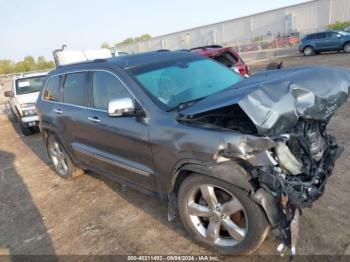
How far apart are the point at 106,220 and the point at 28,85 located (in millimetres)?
8039

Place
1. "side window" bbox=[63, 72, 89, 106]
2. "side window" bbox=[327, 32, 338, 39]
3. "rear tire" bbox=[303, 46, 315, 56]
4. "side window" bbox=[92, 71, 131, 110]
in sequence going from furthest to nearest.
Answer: "rear tire" bbox=[303, 46, 315, 56] → "side window" bbox=[327, 32, 338, 39] → "side window" bbox=[63, 72, 89, 106] → "side window" bbox=[92, 71, 131, 110]

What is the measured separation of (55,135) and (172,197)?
3.02 m

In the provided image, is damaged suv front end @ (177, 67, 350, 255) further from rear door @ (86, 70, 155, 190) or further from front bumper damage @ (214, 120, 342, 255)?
rear door @ (86, 70, 155, 190)

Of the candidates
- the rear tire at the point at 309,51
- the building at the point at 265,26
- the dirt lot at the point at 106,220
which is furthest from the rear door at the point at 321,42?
the dirt lot at the point at 106,220

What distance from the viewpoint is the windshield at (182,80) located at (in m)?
3.53

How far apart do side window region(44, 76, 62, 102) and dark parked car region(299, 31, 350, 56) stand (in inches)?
853

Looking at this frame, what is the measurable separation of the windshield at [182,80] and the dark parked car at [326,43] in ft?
69.7

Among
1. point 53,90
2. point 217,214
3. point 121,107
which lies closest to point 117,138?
point 121,107

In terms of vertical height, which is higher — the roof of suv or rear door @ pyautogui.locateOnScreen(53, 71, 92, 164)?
the roof of suv

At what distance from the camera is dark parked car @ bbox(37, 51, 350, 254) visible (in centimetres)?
266

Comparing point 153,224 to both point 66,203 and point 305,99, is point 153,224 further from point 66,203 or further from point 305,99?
point 305,99

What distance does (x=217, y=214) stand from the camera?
3.03 m

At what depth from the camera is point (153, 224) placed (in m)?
3.84

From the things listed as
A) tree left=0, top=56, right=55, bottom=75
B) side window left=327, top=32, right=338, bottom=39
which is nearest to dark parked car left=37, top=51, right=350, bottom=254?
side window left=327, top=32, right=338, bottom=39
